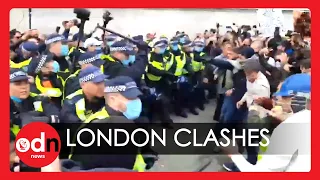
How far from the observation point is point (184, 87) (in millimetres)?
3979

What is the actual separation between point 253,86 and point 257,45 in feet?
0.95

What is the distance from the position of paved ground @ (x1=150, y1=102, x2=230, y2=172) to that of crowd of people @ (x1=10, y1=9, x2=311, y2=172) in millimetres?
47

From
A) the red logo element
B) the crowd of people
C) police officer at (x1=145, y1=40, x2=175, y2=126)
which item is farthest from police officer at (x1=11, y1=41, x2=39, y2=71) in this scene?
police officer at (x1=145, y1=40, x2=175, y2=126)

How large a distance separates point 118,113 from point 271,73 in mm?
1115

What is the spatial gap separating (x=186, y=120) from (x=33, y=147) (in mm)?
1073

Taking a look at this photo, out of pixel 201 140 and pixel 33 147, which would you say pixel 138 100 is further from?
pixel 33 147

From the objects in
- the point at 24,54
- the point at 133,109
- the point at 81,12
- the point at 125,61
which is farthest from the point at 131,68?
the point at 24,54

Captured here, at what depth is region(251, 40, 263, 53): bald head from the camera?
3.99 m

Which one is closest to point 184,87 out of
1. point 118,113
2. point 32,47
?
point 118,113

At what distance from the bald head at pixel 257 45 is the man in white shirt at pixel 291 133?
0.30 m

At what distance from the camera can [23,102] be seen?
12.8 feet

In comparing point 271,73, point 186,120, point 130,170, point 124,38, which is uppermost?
point 124,38

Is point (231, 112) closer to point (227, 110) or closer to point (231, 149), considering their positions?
point (227, 110)

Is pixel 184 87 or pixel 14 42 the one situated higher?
pixel 14 42
